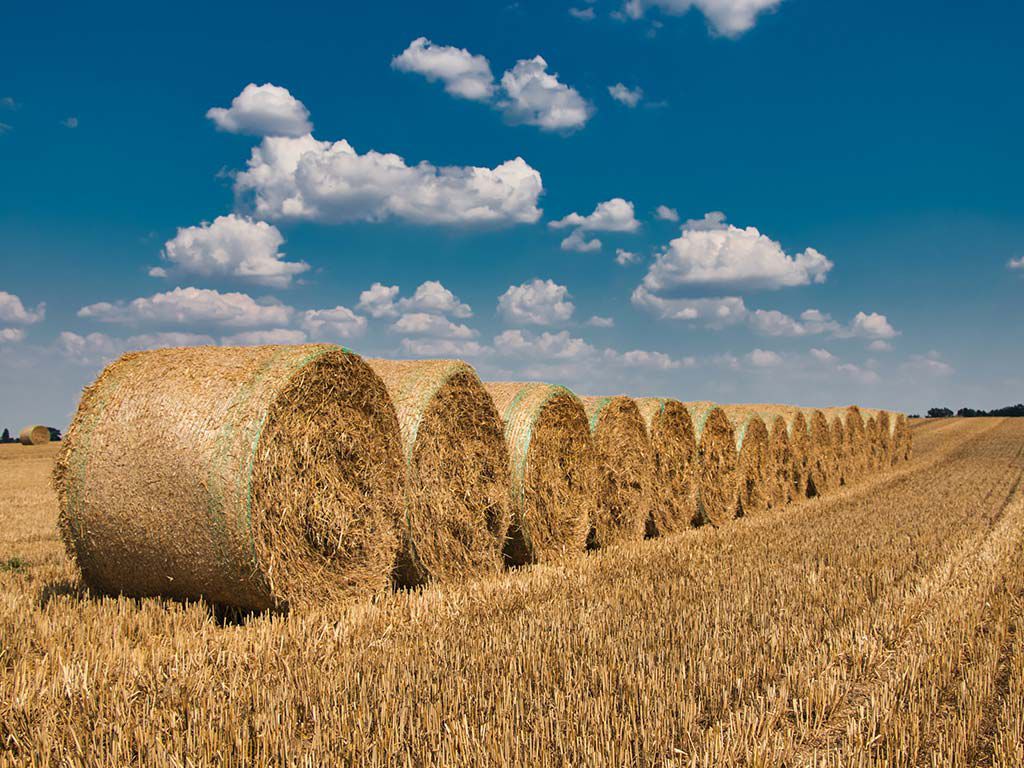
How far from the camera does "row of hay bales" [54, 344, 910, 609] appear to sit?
17.3ft

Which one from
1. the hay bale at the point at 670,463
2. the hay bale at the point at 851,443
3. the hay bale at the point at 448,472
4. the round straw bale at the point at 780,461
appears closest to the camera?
the hay bale at the point at 448,472

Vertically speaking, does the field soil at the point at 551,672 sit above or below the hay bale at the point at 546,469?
below

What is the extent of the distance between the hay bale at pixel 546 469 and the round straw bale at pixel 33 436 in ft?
100

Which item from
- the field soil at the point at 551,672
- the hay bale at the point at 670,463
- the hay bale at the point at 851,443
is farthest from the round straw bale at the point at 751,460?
the hay bale at the point at 851,443

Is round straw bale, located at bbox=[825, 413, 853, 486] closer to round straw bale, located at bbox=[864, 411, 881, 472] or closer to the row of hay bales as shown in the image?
round straw bale, located at bbox=[864, 411, 881, 472]

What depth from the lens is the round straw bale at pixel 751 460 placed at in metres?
13.4

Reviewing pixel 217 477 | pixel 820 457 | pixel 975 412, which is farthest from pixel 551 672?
pixel 975 412

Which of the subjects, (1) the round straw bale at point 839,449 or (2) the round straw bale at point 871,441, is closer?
(1) the round straw bale at point 839,449

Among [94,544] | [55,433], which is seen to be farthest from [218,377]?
[55,433]

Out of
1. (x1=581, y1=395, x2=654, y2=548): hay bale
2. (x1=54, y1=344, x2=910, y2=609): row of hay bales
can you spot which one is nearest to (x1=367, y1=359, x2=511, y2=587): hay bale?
(x1=54, y1=344, x2=910, y2=609): row of hay bales

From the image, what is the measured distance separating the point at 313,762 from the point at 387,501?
3.54 m

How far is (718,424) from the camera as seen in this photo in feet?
41.9

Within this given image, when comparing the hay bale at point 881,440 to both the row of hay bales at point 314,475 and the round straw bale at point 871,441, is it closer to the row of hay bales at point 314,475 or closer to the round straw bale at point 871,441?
the round straw bale at point 871,441

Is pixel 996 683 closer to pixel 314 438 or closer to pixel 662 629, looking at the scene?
pixel 662 629
